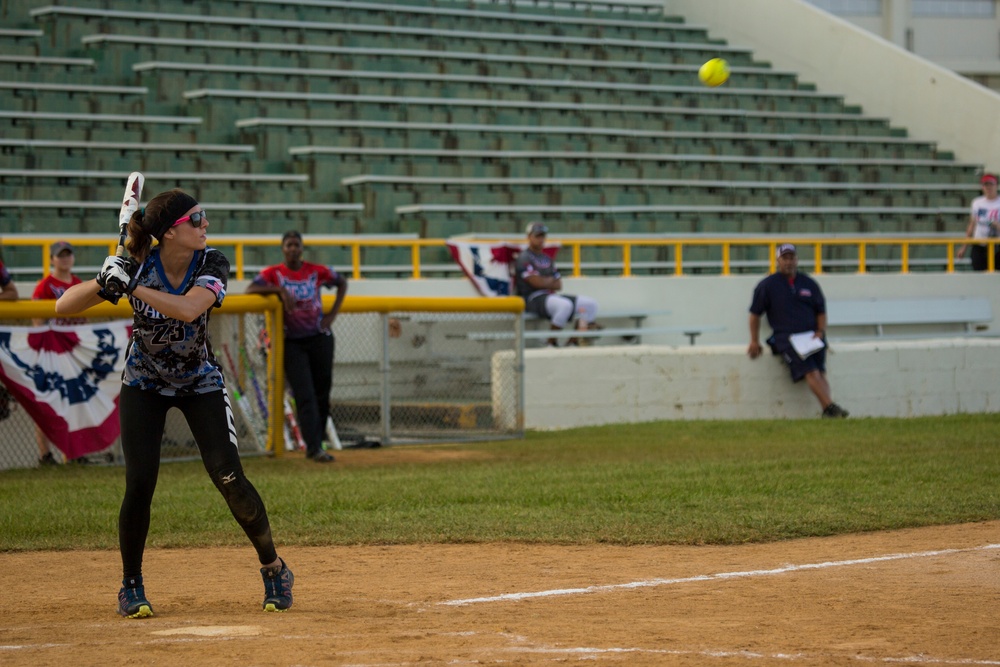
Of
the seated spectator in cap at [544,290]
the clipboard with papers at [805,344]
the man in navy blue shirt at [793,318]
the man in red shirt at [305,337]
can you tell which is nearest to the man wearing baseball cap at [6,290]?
the man in red shirt at [305,337]

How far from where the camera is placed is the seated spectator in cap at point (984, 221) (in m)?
21.2

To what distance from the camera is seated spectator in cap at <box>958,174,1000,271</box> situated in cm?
2119

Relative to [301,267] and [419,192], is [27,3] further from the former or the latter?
[301,267]

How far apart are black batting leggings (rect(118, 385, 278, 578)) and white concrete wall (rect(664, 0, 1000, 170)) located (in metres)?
22.6

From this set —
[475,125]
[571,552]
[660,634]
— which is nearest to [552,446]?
[571,552]

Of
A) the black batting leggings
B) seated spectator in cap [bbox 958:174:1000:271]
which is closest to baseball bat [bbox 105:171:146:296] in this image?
the black batting leggings

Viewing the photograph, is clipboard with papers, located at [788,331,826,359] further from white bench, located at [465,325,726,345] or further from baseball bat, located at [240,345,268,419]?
baseball bat, located at [240,345,268,419]

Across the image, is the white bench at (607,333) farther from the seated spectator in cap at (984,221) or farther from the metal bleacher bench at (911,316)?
the seated spectator in cap at (984,221)

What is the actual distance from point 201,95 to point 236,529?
13.5m

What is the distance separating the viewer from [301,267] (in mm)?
12359

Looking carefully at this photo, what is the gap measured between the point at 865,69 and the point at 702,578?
22645 millimetres

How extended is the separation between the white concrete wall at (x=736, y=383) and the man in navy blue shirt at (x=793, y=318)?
0.86ft

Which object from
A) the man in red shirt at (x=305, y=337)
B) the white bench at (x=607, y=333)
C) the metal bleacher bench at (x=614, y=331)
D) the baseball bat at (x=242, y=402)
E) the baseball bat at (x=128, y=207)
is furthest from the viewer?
the metal bleacher bench at (x=614, y=331)

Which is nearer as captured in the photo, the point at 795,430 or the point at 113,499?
the point at 113,499
